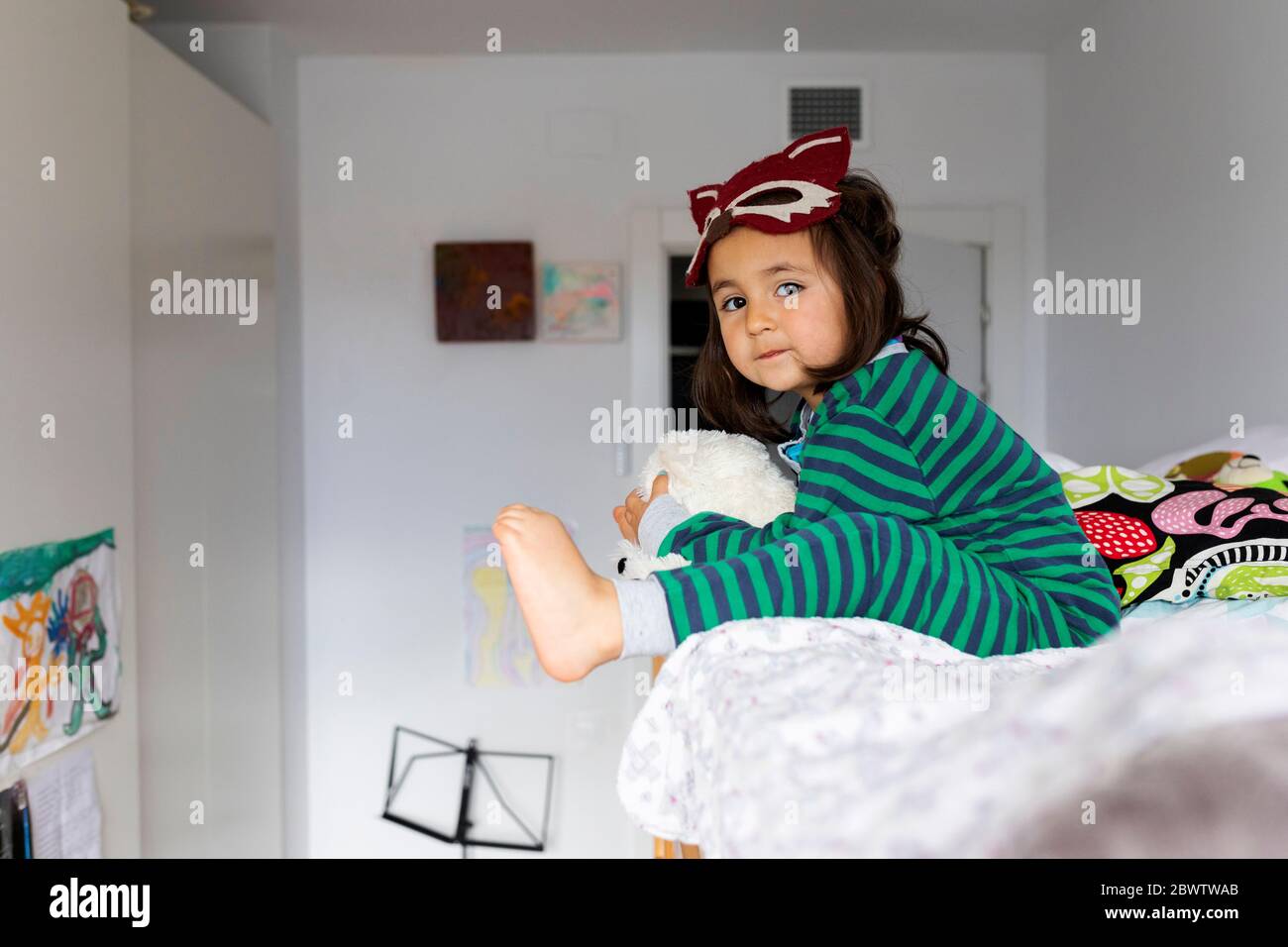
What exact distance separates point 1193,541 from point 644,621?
0.71m

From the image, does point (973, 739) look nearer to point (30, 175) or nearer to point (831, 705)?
point (831, 705)

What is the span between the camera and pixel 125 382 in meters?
1.62

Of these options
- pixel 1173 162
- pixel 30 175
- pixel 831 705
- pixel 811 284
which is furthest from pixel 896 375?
pixel 1173 162

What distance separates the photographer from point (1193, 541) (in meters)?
1.04

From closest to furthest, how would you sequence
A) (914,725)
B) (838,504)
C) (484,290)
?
(914,725)
(838,504)
(484,290)

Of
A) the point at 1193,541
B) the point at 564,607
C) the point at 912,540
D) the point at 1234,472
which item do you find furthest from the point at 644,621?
the point at 1234,472

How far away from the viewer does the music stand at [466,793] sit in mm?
2676

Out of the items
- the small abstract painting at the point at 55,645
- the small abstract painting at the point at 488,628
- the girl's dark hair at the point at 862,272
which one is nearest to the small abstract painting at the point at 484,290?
the small abstract painting at the point at 488,628

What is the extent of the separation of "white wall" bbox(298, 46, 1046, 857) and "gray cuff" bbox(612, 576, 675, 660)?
203cm

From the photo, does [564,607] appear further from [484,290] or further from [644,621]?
[484,290]

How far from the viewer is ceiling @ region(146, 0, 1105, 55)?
2344mm

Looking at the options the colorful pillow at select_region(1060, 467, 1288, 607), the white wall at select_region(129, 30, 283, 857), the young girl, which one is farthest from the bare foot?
the white wall at select_region(129, 30, 283, 857)

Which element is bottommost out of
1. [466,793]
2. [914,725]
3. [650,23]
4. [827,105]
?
[466,793]

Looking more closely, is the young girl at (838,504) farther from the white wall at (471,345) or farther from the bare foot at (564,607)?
the white wall at (471,345)
